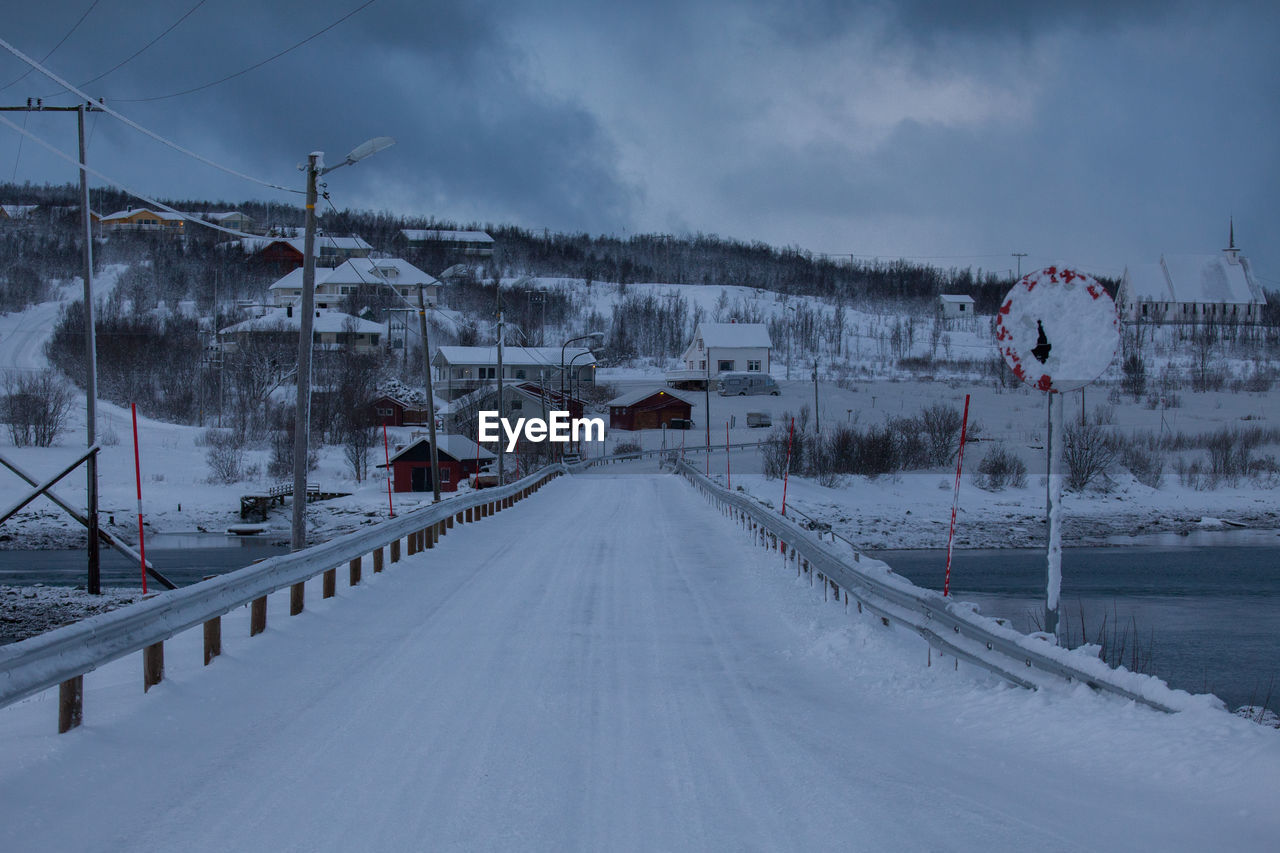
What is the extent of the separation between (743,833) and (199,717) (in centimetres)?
387

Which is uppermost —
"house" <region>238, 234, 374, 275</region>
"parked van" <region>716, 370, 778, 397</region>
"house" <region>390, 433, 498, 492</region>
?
"house" <region>238, 234, 374, 275</region>

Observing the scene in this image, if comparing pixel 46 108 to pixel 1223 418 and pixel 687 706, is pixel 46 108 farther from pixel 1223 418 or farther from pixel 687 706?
pixel 1223 418

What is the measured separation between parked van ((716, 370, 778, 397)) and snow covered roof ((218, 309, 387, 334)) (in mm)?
42167

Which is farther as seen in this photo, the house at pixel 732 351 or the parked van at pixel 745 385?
the house at pixel 732 351

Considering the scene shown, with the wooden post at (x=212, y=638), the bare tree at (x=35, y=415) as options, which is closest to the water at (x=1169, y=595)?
the wooden post at (x=212, y=638)

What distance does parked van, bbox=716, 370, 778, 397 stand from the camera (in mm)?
110312

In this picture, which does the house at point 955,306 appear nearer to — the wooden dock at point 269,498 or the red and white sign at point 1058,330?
the wooden dock at point 269,498


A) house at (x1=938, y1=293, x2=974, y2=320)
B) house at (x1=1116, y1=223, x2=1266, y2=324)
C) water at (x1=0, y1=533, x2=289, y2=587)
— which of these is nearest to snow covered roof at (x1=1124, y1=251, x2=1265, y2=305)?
house at (x1=1116, y1=223, x2=1266, y2=324)

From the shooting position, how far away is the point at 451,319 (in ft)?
448

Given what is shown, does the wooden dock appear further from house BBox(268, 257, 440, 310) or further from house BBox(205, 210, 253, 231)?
house BBox(205, 210, 253, 231)

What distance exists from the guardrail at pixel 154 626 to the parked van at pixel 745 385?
98051mm

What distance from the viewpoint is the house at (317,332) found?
108 metres

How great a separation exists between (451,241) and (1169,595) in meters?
168

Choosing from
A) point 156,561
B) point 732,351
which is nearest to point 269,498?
point 156,561
